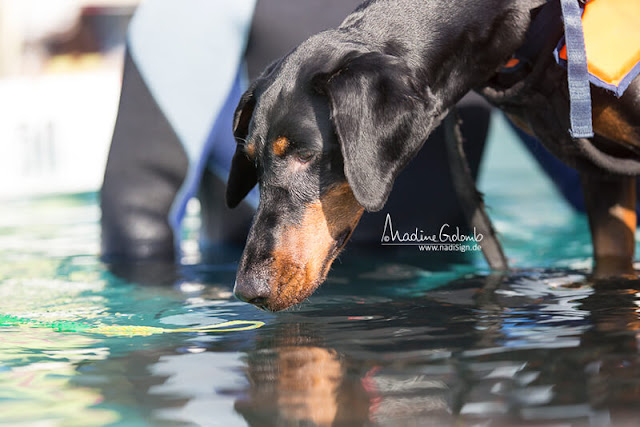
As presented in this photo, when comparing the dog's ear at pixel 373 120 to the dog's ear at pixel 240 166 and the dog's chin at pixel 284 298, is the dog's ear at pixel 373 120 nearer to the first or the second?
the dog's chin at pixel 284 298

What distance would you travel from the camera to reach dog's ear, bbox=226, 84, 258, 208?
2.85m

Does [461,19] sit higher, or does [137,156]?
[461,19]

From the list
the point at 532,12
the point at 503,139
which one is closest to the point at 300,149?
the point at 532,12

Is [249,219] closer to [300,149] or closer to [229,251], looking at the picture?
[229,251]

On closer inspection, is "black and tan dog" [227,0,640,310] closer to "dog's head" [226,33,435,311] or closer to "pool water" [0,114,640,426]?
"dog's head" [226,33,435,311]

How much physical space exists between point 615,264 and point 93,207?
4.51m

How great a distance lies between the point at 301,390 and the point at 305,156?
84cm

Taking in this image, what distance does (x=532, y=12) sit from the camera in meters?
2.81

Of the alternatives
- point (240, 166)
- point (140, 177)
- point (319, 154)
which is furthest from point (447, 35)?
point (140, 177)

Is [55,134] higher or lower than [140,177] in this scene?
higher

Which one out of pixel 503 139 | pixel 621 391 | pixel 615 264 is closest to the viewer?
pixel 621 391

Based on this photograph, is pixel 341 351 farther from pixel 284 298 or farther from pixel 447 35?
pixel 447 35

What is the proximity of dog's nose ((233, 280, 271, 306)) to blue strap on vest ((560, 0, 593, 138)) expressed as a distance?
1.07 m

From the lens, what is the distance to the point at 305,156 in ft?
8.14
